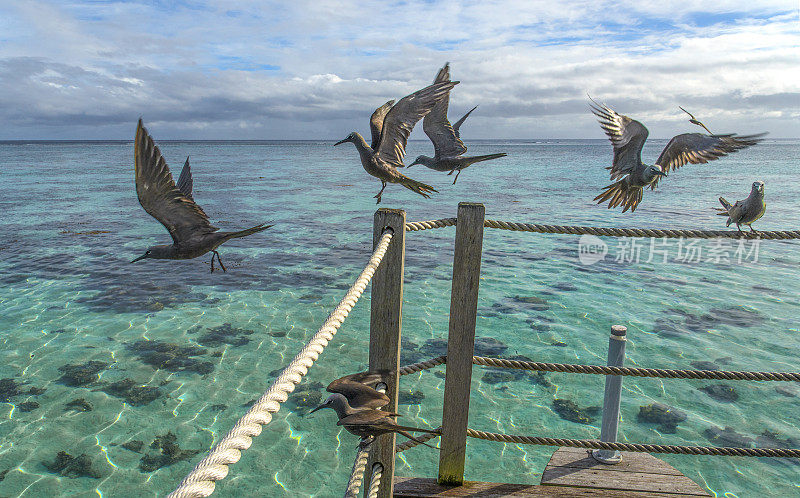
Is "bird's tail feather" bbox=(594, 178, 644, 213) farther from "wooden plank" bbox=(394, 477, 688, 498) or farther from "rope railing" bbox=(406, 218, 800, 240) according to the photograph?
"wooden plank" bbox=(394, 477, 688, 498)

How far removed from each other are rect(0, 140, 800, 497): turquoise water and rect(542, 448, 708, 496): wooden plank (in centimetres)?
321

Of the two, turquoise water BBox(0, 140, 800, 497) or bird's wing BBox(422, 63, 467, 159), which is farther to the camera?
bird's wing BBox(422, 63, 467, 159)

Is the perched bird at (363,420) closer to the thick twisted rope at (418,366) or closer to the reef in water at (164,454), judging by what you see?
the thick twisted rope at (418,366)

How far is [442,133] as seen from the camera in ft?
23.5

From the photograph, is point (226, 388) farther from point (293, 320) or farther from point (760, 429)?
point (760, 429)

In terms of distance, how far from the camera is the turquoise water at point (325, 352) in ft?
22.4

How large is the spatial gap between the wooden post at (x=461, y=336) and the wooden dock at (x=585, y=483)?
0.15m

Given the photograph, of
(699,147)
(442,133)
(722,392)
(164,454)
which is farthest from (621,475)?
(722,392)

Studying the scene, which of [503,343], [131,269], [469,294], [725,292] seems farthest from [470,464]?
[131,269]

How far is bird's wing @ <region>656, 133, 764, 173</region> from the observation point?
208 inches

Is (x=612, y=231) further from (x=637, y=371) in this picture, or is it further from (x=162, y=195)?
(x=162, y=195)

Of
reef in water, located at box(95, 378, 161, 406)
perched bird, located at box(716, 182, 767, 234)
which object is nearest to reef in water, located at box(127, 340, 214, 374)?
reef in water, located at box(95, 378, 161, 406)

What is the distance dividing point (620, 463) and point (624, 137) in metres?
3.50

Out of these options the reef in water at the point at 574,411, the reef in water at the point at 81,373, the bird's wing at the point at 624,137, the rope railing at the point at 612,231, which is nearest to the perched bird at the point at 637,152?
the bird's wing at the point at 624,137
